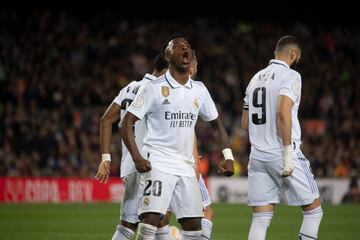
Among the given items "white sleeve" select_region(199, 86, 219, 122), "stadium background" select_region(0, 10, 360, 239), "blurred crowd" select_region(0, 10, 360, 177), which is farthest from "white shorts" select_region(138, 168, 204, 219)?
"blurred crowd" select_region(0, 10, 360, 177)

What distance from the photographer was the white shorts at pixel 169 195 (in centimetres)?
786

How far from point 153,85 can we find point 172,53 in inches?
14.1

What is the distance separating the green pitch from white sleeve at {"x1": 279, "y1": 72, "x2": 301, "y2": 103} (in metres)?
5.13

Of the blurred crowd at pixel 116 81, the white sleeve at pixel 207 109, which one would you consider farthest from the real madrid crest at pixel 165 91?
the blurred crowd at pixel 116 81

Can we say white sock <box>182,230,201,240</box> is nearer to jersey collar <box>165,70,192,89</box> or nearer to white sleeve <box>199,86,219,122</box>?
white sleeve <box>199,86,219,122</box>

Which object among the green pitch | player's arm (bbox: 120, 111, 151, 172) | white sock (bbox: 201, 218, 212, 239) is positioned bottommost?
the green pitch

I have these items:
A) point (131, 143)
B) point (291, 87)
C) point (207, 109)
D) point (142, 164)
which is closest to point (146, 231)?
point (142, 164)

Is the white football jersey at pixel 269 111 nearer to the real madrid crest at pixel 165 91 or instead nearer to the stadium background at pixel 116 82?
the real madrid crest at pixel 165 91

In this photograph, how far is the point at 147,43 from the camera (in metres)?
28.0

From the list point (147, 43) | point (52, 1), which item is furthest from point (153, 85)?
point (52, 1)

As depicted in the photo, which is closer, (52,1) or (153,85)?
(153,85)

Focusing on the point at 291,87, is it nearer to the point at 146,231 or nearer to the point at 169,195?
the point at 169,195

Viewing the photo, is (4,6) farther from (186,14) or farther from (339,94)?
(339,94)

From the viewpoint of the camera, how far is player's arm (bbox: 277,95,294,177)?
8.44 m
